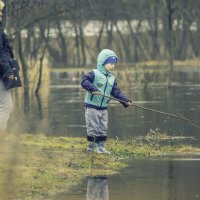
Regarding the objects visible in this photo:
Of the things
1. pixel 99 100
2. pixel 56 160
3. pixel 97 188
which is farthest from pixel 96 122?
pixel 97 188

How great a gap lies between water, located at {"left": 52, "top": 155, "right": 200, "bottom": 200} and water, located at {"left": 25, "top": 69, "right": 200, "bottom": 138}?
5.10 metres

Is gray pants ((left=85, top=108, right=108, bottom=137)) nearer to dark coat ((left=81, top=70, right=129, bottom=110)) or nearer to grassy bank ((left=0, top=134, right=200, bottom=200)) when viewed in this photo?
dark coat ((left=81, top=70, right=129, bottom=110))

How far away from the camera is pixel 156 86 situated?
38.2m

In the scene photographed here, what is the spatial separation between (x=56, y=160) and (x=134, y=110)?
11.7 m

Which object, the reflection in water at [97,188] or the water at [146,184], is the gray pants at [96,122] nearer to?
the water at [146,184]

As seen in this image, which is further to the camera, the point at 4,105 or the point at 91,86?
the point at 91,86

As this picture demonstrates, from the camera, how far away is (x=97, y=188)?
36.1 feet

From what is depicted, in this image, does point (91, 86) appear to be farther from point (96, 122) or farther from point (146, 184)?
point (146, 184)

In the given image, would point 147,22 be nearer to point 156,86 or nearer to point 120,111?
point 156,86

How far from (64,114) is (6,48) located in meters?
12.3

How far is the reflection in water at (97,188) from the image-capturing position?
34.1 feet

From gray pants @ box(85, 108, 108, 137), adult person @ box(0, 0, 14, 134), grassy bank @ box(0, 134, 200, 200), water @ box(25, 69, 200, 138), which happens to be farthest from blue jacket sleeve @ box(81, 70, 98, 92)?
water @ box(25, 69, 200, 138)

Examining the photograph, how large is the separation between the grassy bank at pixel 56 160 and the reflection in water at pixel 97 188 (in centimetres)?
22

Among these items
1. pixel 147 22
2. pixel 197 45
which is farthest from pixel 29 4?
pixel 147 22
